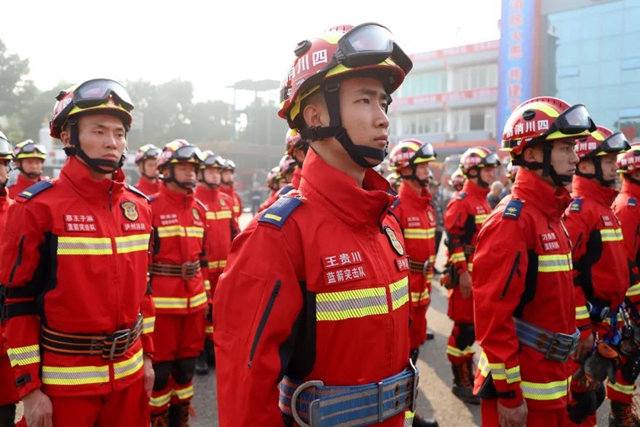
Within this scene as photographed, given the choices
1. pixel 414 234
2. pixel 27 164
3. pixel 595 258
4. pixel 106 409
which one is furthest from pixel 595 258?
pixel 27 164

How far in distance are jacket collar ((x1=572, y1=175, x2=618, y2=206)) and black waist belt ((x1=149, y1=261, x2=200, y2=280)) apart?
4.15 meters

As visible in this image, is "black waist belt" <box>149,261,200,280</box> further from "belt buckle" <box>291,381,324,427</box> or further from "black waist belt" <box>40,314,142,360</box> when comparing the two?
"belt buckle" <box>291,381,324,427</box>

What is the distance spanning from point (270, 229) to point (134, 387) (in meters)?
2.21

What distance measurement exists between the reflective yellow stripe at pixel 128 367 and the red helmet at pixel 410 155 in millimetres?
4735

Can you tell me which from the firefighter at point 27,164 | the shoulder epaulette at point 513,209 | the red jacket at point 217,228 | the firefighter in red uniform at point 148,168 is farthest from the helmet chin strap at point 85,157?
the firefighter at point 27,164

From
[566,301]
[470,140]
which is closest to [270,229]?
[566,301]

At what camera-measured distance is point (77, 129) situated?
3.53 m

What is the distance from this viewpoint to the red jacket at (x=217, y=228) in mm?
8133

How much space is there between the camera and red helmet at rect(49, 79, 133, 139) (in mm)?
3445

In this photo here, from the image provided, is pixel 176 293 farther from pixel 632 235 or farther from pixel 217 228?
pixel 632 235

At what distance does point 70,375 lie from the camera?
320 cm

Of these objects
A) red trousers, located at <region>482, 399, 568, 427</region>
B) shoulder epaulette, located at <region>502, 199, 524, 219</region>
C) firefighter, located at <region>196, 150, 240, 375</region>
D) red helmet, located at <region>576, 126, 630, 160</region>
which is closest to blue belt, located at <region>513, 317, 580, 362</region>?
red trousers, located at <region>482, 399, 568, 427</region>

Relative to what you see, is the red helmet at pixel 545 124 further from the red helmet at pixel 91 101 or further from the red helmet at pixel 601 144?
the red helmet at pixel 91 101

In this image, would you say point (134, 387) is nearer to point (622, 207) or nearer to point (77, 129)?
point (77, 129)
